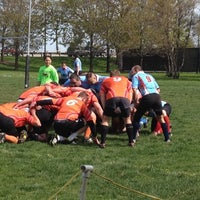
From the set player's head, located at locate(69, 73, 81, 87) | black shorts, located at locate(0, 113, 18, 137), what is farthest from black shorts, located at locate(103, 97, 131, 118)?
black shorts, located at locate(0, 113, 18, 137)

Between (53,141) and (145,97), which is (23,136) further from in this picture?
(145,97)

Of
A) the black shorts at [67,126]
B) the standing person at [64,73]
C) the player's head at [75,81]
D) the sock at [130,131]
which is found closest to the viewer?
the sock at [130,131]

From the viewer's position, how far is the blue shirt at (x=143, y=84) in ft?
31.2

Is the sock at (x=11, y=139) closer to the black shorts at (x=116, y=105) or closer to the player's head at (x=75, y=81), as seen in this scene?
the black shorts at (x=116, y=105)

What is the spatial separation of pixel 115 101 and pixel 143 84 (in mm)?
831

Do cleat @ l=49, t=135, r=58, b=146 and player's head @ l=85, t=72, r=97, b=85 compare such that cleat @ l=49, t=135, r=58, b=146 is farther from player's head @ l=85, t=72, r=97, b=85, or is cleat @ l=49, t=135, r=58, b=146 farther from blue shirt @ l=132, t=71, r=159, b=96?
blue shirt @ l=132, t=71, r=159, b=96

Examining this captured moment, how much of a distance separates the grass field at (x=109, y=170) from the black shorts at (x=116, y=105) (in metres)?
0.69

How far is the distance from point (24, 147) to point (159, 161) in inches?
105

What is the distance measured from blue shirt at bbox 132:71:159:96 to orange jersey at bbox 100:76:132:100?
19 centimetres

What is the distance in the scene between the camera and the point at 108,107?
9.07 meters

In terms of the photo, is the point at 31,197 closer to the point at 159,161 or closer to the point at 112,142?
the point at 159,161

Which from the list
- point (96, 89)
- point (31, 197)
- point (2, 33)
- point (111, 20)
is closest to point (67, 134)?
point (96, 89)

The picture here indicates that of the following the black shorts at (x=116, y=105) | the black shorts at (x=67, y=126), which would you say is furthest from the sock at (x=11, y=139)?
the black shorts at (x=116, y=105)

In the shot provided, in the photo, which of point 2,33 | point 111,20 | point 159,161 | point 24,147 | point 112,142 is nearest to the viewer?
point 159,161
